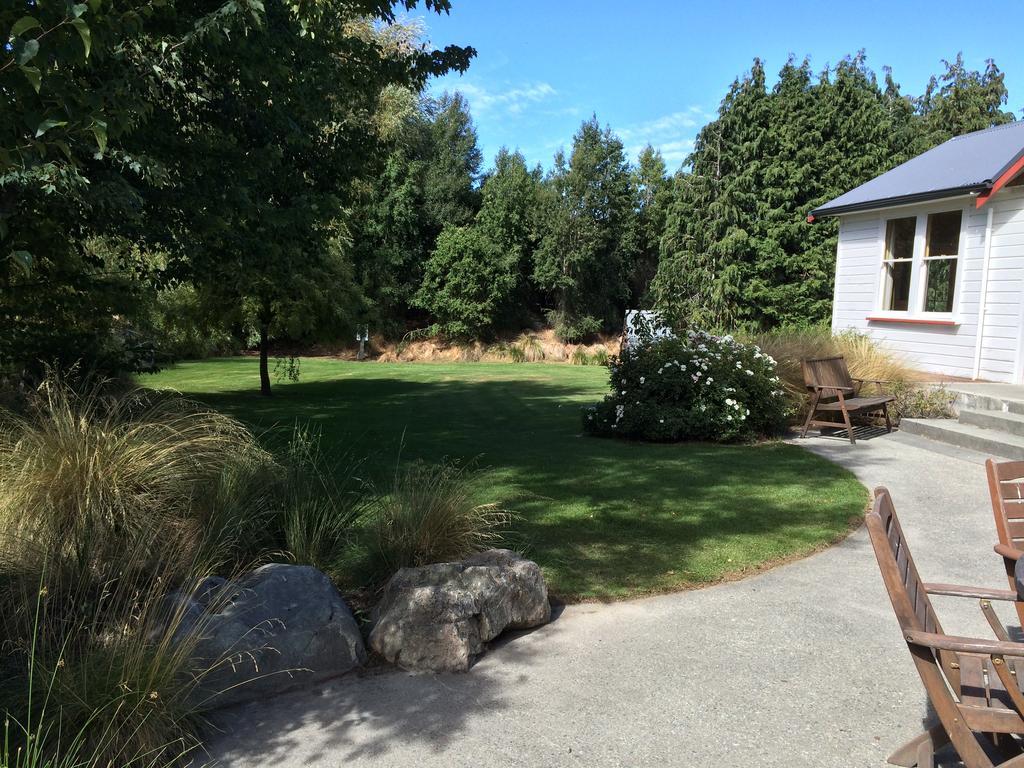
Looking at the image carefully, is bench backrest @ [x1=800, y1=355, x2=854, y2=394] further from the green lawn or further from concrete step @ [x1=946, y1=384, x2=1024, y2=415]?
concrete step @ [x1=946, y1=384, x2=1024, y2=415]

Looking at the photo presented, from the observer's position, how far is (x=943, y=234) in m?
13.4

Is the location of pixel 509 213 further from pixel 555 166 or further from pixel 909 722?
pixel 909 722

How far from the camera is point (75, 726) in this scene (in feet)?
9.46

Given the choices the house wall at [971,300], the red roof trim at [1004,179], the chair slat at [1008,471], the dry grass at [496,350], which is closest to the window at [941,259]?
the house wall at [971,300]

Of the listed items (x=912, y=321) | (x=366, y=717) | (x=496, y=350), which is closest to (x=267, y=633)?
(x=366, y=717)

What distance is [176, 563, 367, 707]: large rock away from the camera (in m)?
3.43

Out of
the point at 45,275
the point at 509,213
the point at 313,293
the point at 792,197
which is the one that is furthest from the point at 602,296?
the point at 45,275

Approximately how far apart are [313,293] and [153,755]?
12913 millimetres

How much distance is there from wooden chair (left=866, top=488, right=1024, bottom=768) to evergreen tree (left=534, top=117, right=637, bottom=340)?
3113cm

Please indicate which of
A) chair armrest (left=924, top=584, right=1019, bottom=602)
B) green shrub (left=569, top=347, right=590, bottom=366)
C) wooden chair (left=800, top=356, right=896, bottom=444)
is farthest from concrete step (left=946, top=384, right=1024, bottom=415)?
green shrub (left=569, top=347, right=590, bottom=366)

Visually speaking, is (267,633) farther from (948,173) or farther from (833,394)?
(948,173)

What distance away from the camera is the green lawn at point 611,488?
5.25m

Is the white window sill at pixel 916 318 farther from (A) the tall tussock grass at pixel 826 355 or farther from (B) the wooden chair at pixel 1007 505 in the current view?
(B) the wooden chair at pixel 1007 505

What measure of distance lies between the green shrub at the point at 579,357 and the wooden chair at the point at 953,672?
1096 inches
